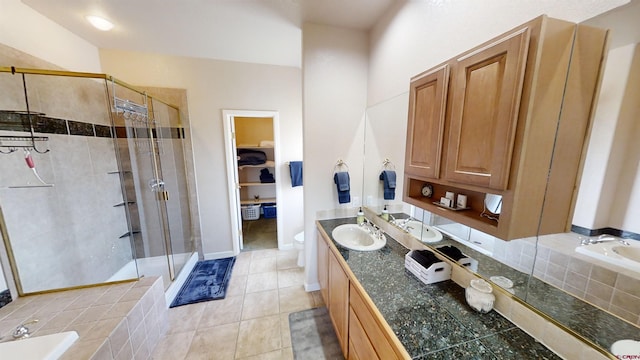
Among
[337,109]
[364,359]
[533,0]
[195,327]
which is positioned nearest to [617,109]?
[533,0]

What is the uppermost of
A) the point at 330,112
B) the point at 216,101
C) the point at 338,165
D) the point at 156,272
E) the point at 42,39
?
the point at 42,39

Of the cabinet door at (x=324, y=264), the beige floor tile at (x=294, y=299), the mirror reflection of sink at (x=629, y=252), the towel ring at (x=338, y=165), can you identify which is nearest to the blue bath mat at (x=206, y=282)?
the beige floor tile at (x=294, y=299)

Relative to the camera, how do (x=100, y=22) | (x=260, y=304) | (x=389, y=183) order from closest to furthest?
(x=389, y=183) < (x=100, y=22) < (x=260, y=304)

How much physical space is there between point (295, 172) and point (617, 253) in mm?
2764

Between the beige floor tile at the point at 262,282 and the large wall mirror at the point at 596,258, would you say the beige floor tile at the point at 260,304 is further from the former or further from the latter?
the large wall mirror at the point at 596,258

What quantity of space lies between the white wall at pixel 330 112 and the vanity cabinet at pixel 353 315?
411mm

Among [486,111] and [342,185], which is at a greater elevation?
[486,111]

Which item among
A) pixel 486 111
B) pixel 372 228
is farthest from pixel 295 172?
pixel 486 111

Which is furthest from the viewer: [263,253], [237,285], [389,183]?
→ [263,253]

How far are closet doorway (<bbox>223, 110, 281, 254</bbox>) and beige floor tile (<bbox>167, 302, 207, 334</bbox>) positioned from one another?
103cm

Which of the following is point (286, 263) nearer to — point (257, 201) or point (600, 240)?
point (257, 201)

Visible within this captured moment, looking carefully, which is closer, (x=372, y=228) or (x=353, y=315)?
(x=353, y=315)

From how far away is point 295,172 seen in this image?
10.0 ft

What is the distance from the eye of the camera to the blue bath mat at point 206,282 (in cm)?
229
